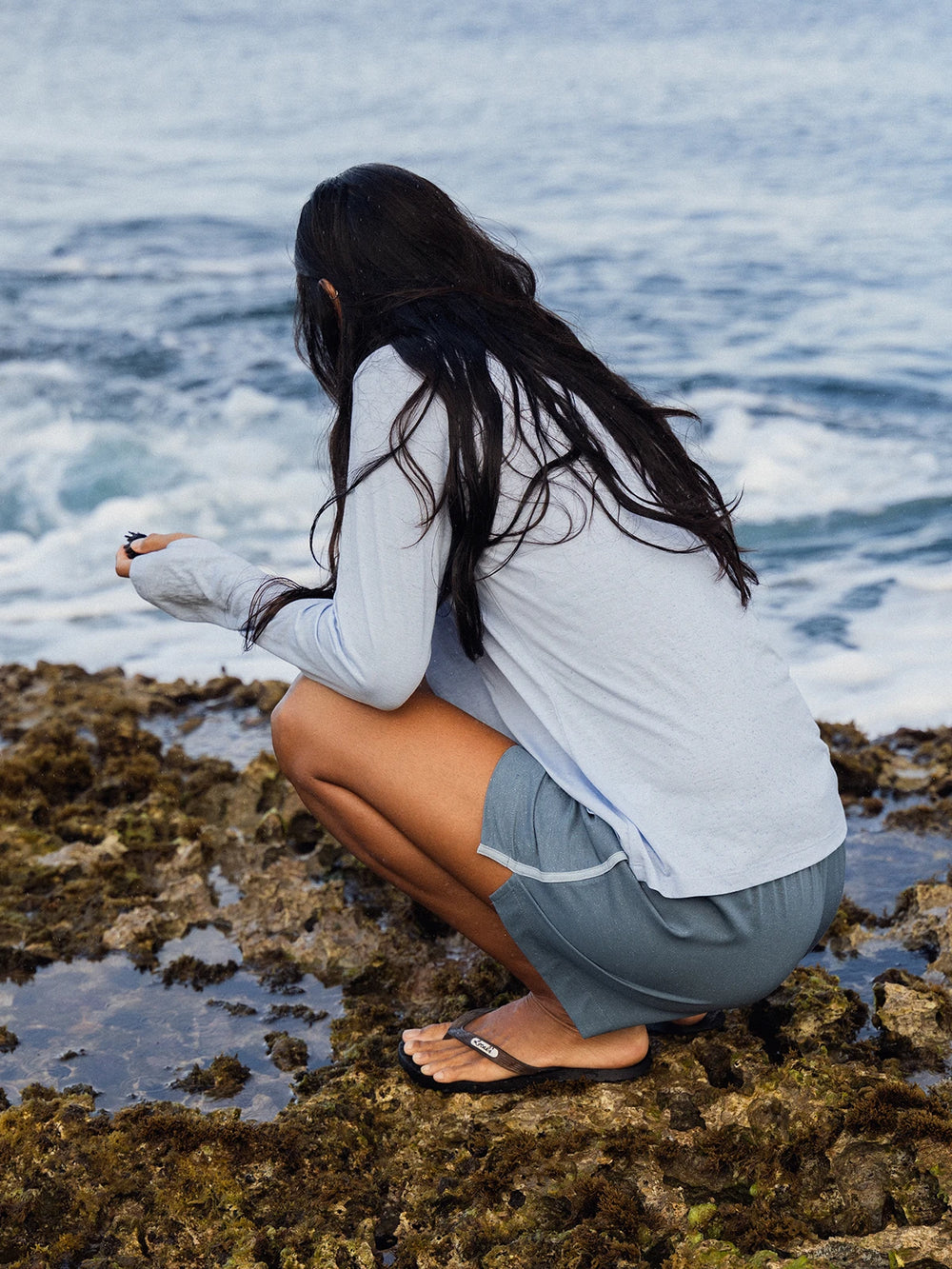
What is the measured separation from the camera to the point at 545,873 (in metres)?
1.76

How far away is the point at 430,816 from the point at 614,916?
1.03 feet

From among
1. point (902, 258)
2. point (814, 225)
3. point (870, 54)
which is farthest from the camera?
point (870, 54)

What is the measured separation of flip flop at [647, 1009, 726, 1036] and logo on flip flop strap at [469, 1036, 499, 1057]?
0.94 ft

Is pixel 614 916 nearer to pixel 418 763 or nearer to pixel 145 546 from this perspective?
pixel 418 763

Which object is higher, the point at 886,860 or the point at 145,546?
the point at 145,546

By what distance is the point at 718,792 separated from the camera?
1690 millimetres

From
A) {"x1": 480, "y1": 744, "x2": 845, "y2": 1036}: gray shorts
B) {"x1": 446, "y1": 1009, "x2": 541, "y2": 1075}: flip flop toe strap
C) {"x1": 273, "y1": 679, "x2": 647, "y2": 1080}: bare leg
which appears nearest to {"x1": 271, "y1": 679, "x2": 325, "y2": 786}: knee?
{"x1": 273, "y1": 679, "x2": 647, "y2": 1080}: bare leg

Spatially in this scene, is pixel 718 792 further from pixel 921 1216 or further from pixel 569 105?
pixel 569 105

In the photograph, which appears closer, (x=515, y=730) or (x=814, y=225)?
(x=515, y=730)

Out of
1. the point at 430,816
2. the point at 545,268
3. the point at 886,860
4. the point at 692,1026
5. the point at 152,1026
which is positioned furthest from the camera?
the point at 545,268

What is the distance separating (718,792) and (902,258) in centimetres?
956

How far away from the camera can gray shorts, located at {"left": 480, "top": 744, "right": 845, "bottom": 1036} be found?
67.7 inches

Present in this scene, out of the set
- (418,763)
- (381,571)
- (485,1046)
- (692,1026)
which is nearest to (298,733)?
(418,763)

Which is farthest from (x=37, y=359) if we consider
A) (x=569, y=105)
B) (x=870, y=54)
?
(x=870, y=54)
